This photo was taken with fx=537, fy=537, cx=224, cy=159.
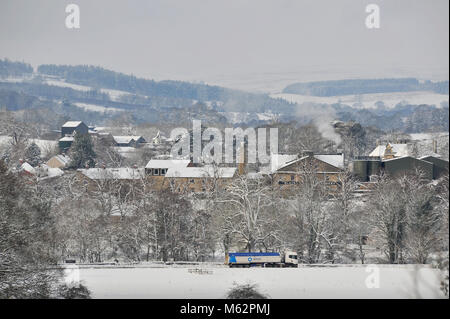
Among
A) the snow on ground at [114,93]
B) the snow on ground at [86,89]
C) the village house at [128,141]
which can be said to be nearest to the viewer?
the snow on ground at [86,89]

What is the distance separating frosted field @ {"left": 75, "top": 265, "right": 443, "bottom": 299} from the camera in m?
10.2

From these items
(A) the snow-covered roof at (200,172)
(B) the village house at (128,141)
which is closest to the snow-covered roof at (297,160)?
(A) the snow-covered roof at (200,172)

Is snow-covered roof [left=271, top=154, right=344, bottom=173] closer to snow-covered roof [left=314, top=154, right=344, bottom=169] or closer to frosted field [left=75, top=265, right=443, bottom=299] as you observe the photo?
snow-covered roof [left=314, top=154, right=344, bottom=169]

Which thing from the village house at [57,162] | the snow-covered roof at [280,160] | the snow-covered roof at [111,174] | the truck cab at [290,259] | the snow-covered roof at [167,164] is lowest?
the village house at [57,162]

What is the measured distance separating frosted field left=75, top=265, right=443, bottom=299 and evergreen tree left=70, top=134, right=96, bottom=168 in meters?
21.2

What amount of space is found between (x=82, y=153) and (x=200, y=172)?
10886 millimetres

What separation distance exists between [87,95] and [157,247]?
35481 millimetres

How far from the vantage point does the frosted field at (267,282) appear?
33.6 feet

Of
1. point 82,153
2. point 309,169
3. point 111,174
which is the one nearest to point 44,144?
point 82,153

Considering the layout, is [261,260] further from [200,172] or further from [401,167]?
[401,167]

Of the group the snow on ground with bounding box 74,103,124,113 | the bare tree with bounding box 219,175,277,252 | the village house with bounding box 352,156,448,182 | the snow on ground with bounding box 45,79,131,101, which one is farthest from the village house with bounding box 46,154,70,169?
the snow on ground with bounding box 74,103,124,113

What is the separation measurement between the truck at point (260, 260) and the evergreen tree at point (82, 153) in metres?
20.6

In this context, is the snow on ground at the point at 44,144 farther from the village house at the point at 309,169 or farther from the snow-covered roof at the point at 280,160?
the village house at the point at 309,169
